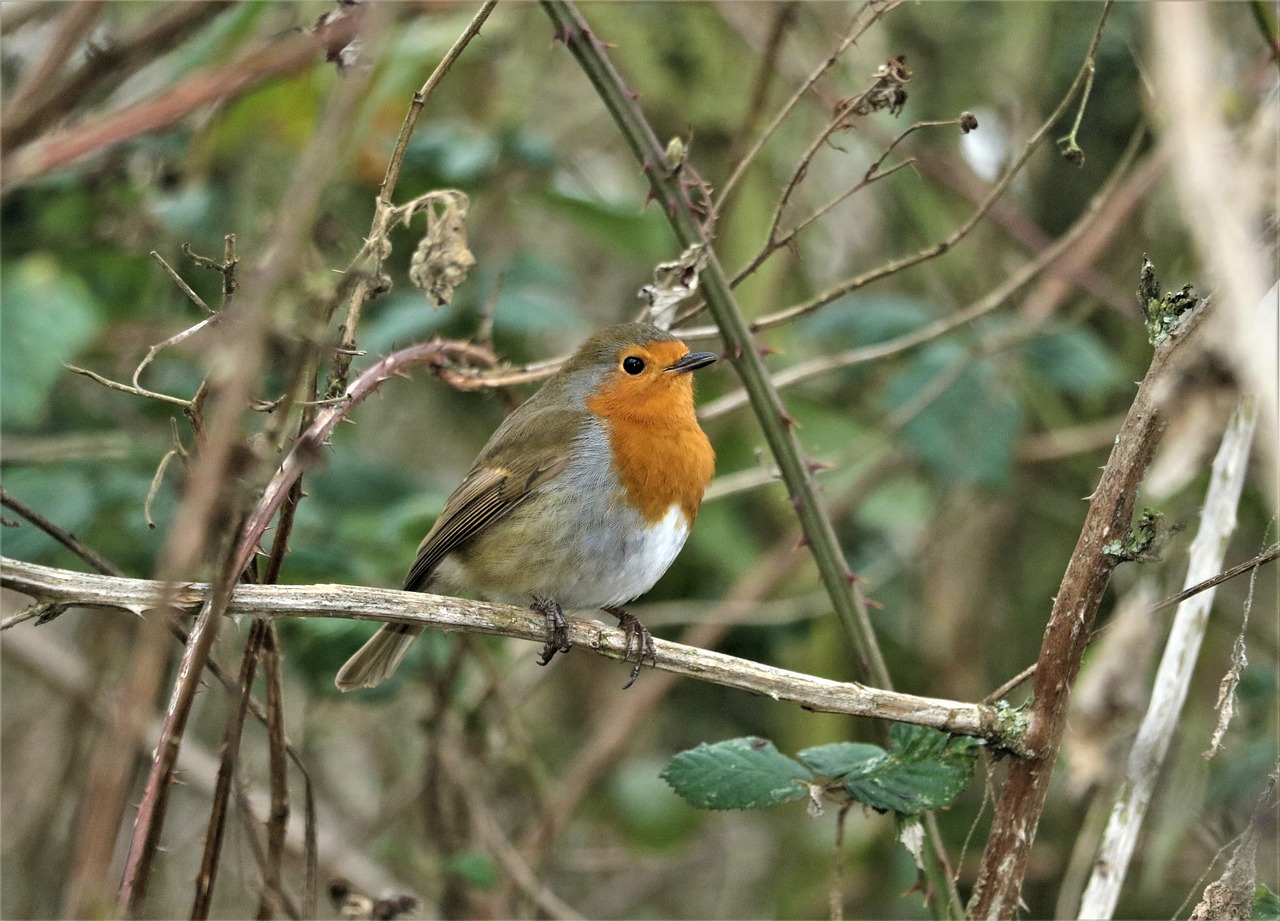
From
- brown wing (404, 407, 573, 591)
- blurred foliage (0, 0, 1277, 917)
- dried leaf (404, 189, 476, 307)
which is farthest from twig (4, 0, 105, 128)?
brown wing (404, 407, 573, 591)

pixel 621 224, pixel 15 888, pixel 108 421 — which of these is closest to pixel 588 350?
pixel 621 224

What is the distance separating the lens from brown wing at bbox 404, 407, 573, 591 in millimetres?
3400

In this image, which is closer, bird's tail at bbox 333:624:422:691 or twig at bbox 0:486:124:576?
twig at bbox 0:486:124:576

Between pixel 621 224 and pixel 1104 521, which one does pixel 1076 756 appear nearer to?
pixel 1104 521

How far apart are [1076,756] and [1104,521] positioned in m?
0.35

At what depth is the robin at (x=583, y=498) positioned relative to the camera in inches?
129

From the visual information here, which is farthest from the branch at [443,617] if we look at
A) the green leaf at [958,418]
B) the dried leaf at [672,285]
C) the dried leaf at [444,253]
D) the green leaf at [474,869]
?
the green leaf at [958,418]

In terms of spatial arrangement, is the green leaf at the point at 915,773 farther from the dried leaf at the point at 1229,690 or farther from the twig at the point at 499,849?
the twig at the point at 499,849

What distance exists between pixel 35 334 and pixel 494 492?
120 centimetres

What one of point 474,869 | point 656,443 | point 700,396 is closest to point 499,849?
point 474,869

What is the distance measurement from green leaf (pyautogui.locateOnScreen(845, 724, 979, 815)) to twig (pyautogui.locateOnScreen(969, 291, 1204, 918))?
11cm

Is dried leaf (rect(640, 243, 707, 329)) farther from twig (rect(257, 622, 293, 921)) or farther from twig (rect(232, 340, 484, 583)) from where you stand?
twig (rect(257, 622, 293, 921))

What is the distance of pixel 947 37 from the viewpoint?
498cm

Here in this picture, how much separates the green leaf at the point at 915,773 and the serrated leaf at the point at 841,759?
4 cm
